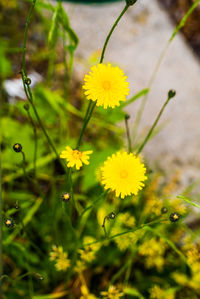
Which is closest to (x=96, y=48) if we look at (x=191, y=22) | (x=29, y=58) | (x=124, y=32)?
(x=124, y=32)

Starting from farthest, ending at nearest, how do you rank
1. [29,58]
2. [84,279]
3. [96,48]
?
[96,48], [29,58], [84,279]

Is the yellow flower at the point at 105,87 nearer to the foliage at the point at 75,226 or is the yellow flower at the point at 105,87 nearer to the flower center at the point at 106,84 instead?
the flower center at the point at 106,84

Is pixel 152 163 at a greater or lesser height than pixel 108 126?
lesser

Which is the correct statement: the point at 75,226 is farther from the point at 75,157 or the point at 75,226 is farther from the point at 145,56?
the point at 145,56

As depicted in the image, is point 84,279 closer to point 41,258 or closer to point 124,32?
point 41,258

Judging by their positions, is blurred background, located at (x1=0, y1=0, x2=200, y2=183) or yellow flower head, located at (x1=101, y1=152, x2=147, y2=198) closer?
yellow flower head, located at (x1=101, y1=152, x2=147, y2=198)

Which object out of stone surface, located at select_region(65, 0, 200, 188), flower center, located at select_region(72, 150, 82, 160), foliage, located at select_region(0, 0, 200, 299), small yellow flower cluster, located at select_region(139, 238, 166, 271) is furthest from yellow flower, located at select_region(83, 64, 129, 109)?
stone surface, located at select_region(65, 0, 200, 188)

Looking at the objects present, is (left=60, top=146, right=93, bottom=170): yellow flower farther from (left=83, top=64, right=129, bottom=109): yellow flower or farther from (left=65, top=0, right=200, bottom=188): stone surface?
(left=65, top=0, right=200, bottom=188): stone surface
